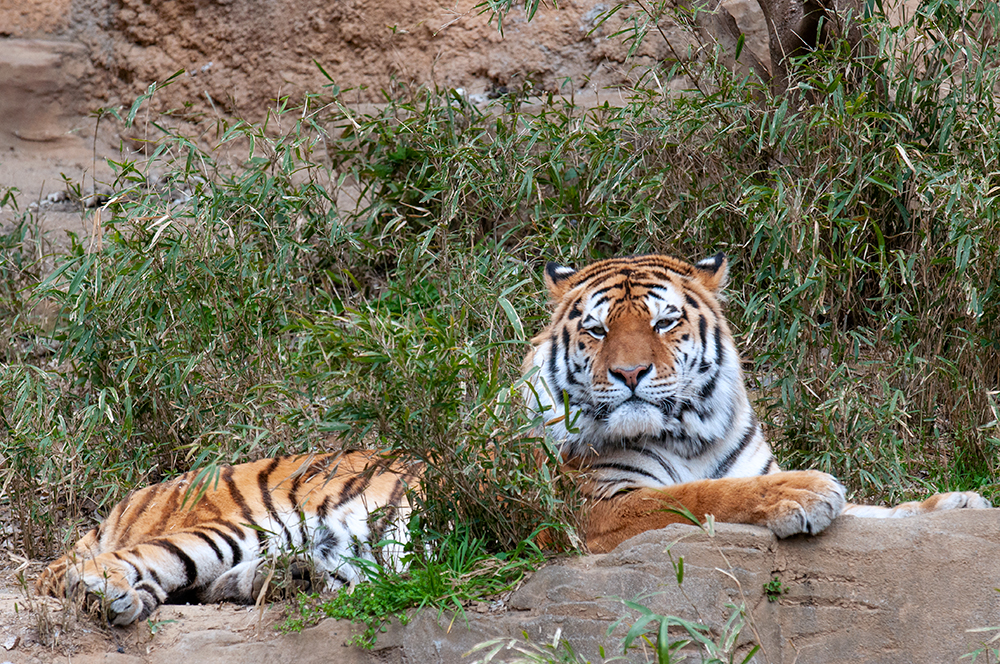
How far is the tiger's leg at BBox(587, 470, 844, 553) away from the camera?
268cm

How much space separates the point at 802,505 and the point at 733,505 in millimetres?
184

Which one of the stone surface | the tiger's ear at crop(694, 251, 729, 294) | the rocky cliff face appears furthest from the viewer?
the rocky cliff face

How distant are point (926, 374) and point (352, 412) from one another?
2579mm

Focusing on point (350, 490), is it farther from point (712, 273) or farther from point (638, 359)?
point (712, 273)

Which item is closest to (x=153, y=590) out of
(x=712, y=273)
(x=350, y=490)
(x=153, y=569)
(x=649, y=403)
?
(x=153, y=569)

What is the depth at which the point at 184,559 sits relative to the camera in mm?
3217

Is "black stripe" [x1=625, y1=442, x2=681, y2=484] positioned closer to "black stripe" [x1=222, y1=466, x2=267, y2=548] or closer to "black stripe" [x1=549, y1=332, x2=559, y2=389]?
"black stripe" [x1=549, y1=332, x2=559, y2=389]

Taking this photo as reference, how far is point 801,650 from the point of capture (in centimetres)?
265

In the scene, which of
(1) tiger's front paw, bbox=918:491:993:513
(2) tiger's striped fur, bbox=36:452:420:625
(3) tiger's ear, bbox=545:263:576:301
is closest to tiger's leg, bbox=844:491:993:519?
(1) tiger's front paw, bbox=918:491:993:513

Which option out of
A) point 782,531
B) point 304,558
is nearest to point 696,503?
point 782,531

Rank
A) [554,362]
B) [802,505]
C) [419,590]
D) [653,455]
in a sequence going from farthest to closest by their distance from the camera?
[554,362] → [653,455] → [419,590] → [802,505]

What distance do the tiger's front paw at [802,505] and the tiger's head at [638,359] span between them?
1.60 feet

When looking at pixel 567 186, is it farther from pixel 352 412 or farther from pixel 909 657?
pixel 909 657

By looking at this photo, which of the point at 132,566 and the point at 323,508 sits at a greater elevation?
the point at 132,566
